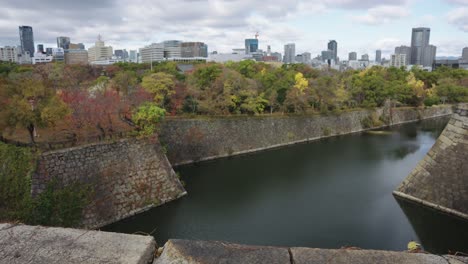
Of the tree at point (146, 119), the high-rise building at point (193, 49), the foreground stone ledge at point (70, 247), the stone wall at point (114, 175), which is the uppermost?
the high-rise building at point (193, 49)

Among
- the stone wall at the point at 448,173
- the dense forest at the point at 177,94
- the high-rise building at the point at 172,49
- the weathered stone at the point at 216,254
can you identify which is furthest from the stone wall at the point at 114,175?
the high-rise building at the point at 172,49

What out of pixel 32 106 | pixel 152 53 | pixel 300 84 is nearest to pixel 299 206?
pixel 32 106

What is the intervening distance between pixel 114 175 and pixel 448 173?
473 inches

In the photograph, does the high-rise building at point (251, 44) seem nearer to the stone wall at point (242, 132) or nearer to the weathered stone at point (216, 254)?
the stone wall at point (242, 132)

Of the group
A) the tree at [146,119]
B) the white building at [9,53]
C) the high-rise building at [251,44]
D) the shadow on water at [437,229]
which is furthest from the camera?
the high-rise building at [251,44]

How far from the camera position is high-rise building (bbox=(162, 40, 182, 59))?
81.5m

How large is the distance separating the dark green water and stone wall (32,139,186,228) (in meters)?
0.51

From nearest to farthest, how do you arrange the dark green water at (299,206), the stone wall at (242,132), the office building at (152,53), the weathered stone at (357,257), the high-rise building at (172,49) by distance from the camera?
the weathered stone at (357,257), the dark green water at (299,206), the stone wall at (242,132), the office building at (152,53), the high-rise building at (172,49)

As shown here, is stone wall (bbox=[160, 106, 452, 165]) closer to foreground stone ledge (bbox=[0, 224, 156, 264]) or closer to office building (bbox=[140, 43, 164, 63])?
foreground stone ledge (bbox=[0, 224, 156, 264])

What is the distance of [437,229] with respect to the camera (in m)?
10.8

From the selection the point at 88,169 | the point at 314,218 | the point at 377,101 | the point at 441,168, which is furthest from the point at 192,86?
the point at 377,101

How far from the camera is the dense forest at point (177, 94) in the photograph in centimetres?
1068

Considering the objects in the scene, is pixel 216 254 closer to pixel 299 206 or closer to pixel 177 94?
pixel 299 206

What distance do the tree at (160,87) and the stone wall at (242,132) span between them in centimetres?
228
